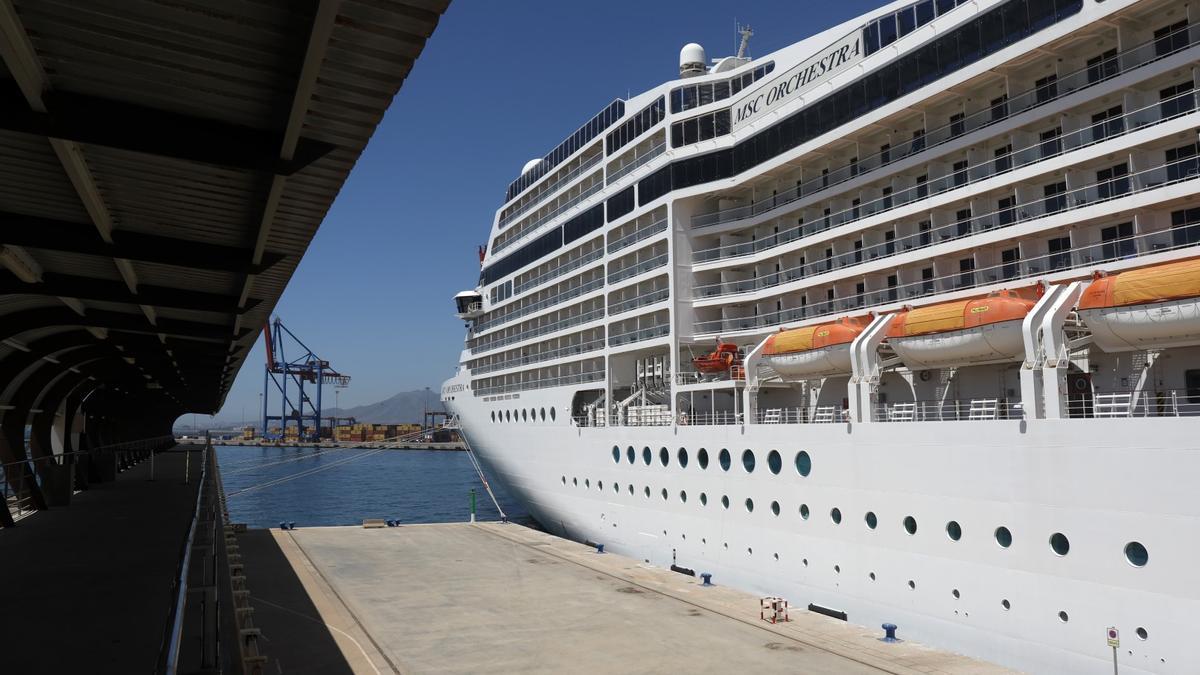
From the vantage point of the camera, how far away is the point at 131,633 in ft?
25.4

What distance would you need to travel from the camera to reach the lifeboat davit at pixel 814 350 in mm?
20047

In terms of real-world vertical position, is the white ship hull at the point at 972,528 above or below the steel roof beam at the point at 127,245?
below

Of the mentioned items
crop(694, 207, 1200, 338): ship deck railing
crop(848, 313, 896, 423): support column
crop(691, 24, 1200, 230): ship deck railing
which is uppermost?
crop(691, 24, 1200, 230): ship deck railing

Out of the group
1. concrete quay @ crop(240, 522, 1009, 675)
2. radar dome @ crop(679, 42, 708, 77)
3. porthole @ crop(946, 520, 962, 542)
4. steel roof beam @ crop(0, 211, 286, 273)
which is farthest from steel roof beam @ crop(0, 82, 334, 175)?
radar dome @ crop(679, 42, 708, 77)

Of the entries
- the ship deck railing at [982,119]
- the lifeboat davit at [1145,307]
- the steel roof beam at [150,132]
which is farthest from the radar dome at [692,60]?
the steel roof beam at [150,132]

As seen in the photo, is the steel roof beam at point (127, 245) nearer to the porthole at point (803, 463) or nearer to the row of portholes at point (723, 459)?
the porthole at point (803, 463)

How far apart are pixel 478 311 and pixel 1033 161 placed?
32811 mm

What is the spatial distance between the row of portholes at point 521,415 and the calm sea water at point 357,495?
398cm

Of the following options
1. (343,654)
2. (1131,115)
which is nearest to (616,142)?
(1131,115)

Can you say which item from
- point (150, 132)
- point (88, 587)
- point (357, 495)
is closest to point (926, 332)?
point (150, 132)

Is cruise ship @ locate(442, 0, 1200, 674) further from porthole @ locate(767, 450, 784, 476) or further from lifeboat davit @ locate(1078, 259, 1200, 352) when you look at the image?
porthole @ locate(767, 450, 784, 476)

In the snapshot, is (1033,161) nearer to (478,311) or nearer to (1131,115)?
(1131,115)

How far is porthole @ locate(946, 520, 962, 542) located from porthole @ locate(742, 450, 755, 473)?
238 inches

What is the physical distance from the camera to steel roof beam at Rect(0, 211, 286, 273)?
9.18 m
